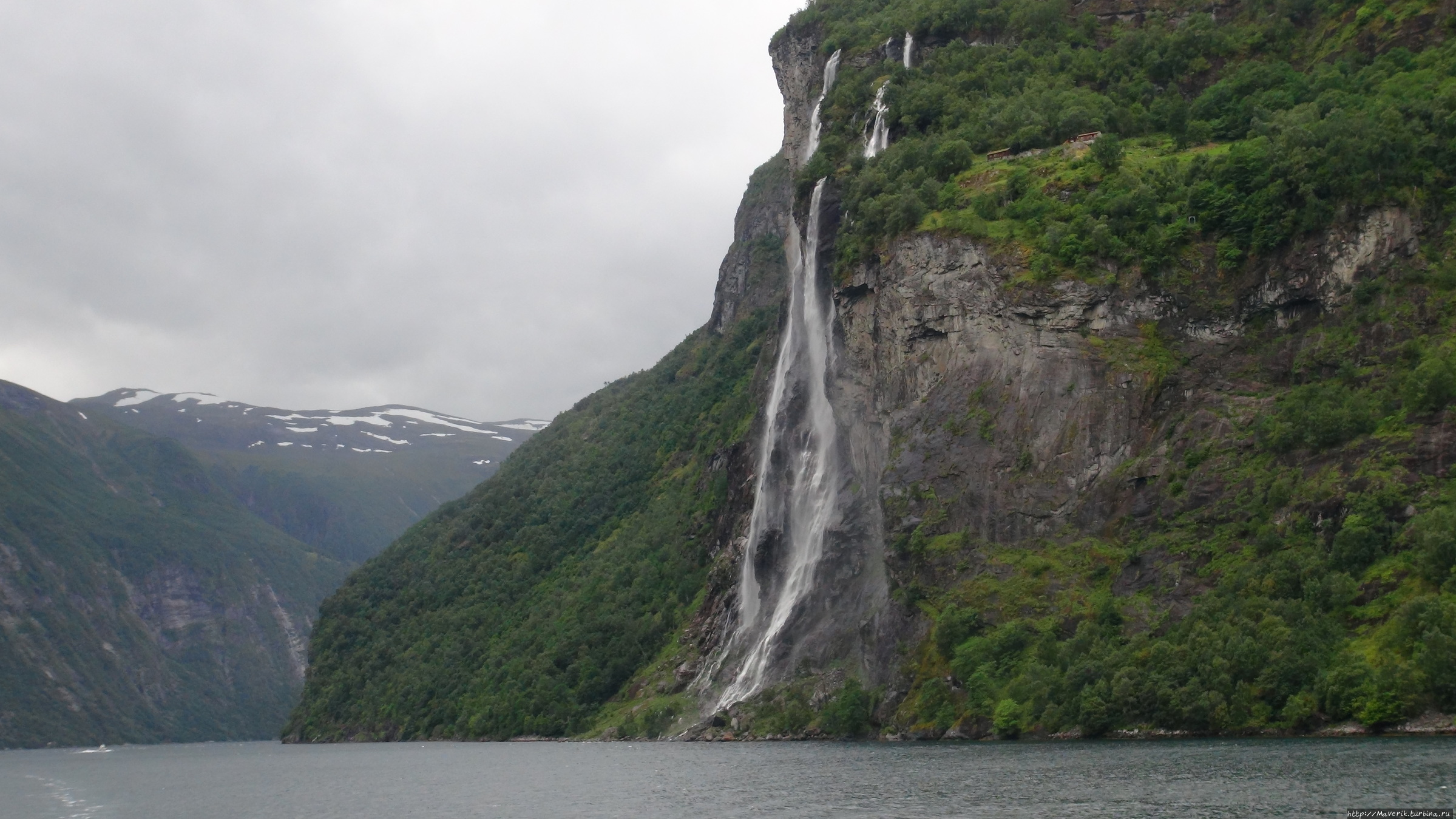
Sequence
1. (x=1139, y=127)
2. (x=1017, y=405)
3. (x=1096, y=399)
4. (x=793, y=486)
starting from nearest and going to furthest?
(x=1096, y=399)
(x=1017, y=405)
(x=1139, y=127)
(x=793, y=486)

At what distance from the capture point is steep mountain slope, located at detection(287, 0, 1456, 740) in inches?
2203

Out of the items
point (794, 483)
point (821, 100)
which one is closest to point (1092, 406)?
point (794, 483)

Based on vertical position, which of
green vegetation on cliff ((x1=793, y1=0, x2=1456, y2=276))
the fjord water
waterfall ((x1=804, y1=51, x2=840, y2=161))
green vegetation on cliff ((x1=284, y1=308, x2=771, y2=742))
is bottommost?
the fjord water

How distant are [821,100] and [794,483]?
1485 inches

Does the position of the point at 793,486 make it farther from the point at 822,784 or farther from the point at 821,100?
the point at 822,784

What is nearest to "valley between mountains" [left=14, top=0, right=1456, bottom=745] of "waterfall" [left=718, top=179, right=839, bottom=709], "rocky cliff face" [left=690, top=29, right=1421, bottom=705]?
"rocky cliff face" [left=690, top=29, right=1421, bottom=705]

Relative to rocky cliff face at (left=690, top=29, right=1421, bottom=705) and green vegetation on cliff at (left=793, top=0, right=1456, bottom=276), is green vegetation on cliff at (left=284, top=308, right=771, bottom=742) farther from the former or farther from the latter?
green vegetation on cliff at (left=793, top=0, right=1456, bottom=276)

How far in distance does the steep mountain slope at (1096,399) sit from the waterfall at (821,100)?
0.70m

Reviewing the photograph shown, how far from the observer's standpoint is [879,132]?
99.1 m

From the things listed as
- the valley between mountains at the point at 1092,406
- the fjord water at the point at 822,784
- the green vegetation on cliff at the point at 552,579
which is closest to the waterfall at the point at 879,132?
the valley between mountains at the point at 1092,406

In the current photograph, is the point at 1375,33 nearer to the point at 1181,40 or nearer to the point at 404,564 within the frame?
the point at 1181,40

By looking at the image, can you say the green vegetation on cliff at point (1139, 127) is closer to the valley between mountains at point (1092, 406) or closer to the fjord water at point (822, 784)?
the valley between mountains at point (1092, 406)

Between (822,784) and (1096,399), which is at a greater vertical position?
(1096,399)

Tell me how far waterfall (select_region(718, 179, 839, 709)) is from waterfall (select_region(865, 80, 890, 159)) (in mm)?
5743
